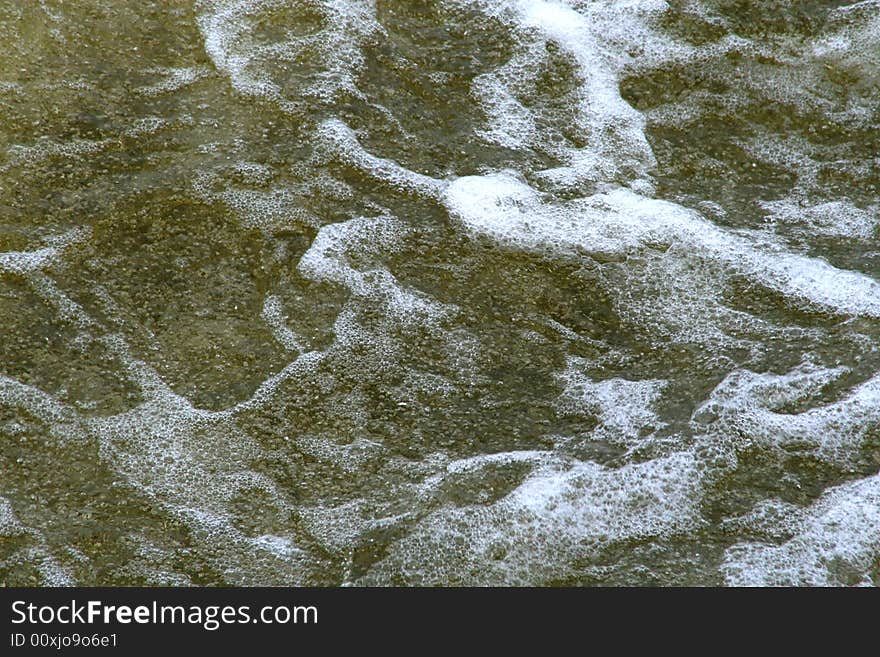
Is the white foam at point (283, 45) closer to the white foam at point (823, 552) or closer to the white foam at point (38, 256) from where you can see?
the white foam at point (38, 256)

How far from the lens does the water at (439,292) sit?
1.86m

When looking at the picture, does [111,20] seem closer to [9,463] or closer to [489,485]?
[9,463]

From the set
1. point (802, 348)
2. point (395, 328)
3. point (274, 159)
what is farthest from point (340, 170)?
A: point (802, 348)

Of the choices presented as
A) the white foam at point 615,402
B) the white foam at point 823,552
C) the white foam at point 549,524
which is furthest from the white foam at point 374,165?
the white foam at point 823,552

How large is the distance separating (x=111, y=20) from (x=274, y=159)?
791 millimetres

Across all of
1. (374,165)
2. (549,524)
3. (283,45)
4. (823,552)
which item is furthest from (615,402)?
(283,45)

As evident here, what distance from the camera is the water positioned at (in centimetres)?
186

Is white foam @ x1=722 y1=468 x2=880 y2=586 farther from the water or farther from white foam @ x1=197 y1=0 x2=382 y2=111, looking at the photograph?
white foam @ x1=197 y1=0 x2=382 y2=111

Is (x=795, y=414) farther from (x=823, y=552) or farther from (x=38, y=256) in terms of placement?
(x=38, y=256)

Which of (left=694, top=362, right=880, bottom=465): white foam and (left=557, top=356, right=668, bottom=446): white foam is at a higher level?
(left=694, top=362, right=880, bottom=465): white foam

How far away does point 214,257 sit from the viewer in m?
2.33

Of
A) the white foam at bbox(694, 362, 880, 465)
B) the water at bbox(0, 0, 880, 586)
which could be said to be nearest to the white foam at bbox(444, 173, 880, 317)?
the water at bbox(0, 0, 880, 586)

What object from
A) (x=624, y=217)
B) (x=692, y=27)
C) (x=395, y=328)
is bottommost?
(x=395, y=328)

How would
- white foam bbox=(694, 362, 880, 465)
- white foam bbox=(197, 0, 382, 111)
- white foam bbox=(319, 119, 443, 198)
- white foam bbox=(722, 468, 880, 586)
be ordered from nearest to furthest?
white foam bbox=(722, 468, 880, 586) → white foam bbox=(694, 362, 880, 465) → white foam bbox=(319, 119, 443, 198) → white foam bbox=(197, 0, 382, 111)
